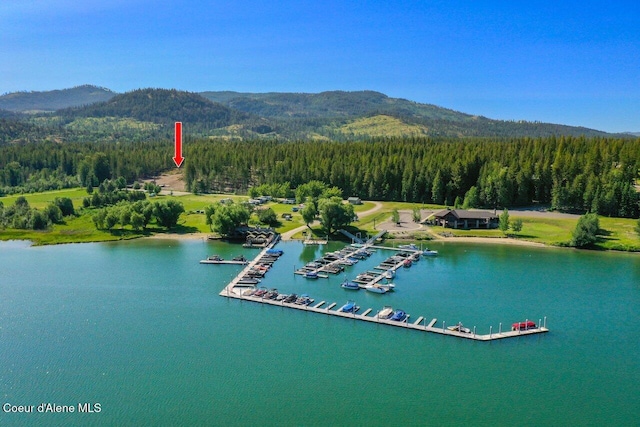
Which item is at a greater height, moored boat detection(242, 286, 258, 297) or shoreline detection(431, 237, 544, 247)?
shoreline detection(431, 237, 544, 247)

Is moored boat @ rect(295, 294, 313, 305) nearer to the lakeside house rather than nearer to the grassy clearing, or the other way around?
the lakeside house

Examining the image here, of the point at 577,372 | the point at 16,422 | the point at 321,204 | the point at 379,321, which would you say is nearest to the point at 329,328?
the point at 379,321

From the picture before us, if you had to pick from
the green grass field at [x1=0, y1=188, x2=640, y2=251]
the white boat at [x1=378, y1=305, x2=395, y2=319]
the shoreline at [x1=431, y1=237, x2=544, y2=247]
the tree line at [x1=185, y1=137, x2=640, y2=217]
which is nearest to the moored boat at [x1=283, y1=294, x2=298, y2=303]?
the white boat at [x1=378, y1=305, x2=395, y2=319]

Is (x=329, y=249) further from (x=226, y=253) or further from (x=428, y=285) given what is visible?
(x=428, y=285)

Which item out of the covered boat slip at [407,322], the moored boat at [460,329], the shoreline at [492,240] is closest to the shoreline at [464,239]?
the shoreline at [492,240]

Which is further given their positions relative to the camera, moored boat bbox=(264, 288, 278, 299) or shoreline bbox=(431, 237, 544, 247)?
shoreline bbox=(431, 237, 544, 247)

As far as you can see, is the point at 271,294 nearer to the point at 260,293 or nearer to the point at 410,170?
the point at 260,293

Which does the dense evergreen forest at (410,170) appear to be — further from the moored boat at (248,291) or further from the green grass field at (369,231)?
the moored boat at (248,291)
